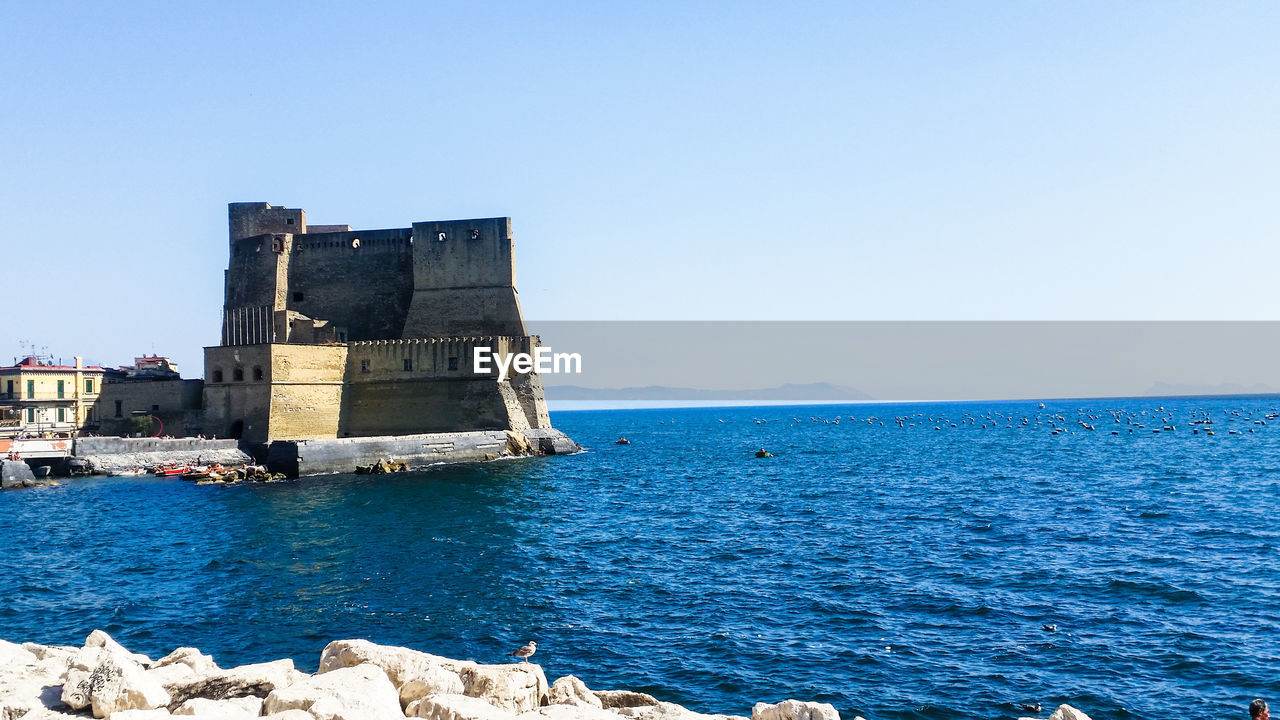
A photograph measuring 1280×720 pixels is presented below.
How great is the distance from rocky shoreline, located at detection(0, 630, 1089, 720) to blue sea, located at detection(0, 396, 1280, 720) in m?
1.90

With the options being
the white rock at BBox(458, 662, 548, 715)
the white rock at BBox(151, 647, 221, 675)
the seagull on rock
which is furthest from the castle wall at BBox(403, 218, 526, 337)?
the white rock at BBox(458, 662, 548, 715)

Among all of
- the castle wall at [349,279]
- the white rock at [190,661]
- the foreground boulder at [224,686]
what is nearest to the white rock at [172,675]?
the foreground boulder at [224,686]

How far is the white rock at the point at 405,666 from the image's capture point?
841 centimetres

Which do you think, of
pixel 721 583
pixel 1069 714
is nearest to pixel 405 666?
pixel 1069 714

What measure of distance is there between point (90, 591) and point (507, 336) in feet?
89.1

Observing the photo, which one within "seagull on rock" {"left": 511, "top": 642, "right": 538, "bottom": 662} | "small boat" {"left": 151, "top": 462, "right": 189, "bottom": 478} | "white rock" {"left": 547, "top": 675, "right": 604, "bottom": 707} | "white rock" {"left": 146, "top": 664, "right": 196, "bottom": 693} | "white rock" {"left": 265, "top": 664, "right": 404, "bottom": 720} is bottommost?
"seagull on rock" {"left": 511, "top": 642, "right": 538, "bottom": 662}

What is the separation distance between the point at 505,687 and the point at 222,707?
2.39m

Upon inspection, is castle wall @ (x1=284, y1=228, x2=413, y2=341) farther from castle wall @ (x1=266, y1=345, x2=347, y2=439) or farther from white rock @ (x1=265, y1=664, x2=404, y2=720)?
white rock @ (x1=265, y1=664, x2=404, y2=720)

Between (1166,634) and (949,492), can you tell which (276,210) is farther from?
(1166,634)

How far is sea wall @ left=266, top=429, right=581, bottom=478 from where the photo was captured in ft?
109

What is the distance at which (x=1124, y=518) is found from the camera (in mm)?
23219

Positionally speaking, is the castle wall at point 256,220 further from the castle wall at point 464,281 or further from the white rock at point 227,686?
the white rock at point 227,686

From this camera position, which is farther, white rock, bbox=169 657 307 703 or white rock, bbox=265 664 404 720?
white rock, bbox=169 657 307 703

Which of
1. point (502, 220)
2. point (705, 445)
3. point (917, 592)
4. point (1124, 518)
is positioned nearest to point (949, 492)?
point (1124, 518)
